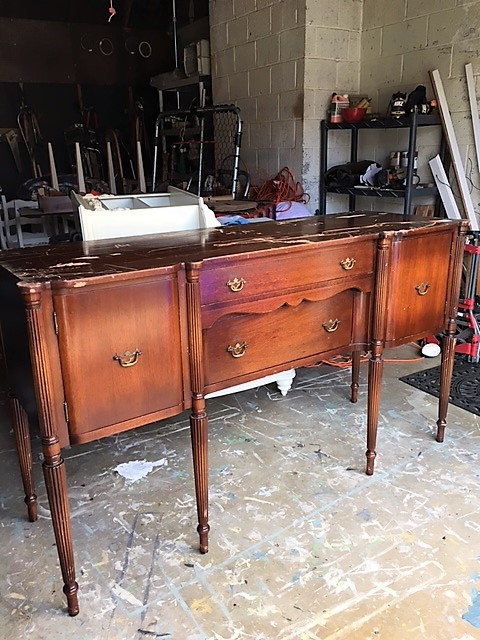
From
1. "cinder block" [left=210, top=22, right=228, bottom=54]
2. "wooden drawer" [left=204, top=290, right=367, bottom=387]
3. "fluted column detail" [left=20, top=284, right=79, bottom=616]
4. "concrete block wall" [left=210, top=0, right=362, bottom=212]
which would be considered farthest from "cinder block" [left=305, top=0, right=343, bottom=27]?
"fluted column detail" [left=20, top=284, right=79, bottom=616]

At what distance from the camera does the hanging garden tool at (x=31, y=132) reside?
22.4ft

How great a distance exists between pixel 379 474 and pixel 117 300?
4.15ft

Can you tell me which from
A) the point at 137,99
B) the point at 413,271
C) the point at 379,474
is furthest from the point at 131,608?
the point at 137,99

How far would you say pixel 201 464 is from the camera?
5.31 feet

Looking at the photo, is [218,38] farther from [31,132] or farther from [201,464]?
[201,464]

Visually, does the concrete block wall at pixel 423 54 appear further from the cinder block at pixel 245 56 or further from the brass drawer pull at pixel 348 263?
the brass drawer pull at pixel 348 263

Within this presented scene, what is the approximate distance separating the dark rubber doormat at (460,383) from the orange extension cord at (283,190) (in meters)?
1.89

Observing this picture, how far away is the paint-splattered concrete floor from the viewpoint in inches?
A: 56.7

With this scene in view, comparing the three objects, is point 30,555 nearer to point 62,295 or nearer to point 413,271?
point 62,295

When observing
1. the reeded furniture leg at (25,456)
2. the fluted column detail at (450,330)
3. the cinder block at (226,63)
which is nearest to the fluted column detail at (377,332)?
the fluted column detail at (450,330)

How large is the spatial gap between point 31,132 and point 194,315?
252 inches

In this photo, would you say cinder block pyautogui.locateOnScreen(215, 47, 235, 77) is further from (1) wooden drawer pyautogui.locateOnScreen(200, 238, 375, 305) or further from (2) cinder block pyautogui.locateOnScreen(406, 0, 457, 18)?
(1) wooden drawer pyautogui.locateOnScreen(200, 238, 375, 305)

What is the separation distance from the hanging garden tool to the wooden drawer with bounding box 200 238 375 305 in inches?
241

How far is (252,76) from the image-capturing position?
15.7ft
